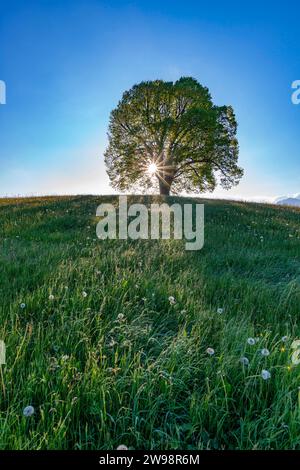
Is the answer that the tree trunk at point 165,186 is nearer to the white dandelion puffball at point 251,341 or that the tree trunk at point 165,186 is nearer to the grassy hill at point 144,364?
the grassy hill at point 144,364

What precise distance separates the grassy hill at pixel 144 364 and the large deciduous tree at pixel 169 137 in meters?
23.1

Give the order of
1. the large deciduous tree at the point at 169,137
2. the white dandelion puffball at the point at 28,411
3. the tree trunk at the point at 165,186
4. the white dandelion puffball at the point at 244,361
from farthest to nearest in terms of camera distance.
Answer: the tree trunk at the point at 165,186 < the large deciduous tree at the point at 169,137 < the white dandelion puffball at the point at 244,361 < the white dandelion puffball at the point at 28,411

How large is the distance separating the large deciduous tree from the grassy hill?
75.9 ft

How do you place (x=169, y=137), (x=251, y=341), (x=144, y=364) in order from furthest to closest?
(x=169, y=137) < (x=251, y=341) < (x=144, y=364)

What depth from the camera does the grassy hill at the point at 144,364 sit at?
66.6 inches

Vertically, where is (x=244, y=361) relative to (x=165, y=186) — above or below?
below

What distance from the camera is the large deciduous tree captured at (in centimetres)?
2512

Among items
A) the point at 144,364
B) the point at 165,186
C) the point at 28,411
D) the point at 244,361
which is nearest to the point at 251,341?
the point at 244,361

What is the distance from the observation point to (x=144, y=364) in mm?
2115

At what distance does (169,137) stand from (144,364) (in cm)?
2713

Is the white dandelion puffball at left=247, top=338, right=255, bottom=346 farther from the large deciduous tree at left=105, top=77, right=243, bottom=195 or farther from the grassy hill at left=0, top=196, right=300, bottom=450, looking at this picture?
the large deciduous tree at left=105, top=77, right=243, bottom=195

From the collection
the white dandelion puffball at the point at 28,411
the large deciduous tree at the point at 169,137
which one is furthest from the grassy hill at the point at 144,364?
the large deciduous tree at the point at 169,137

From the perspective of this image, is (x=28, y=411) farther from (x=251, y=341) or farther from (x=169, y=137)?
(x=169, y=137)
